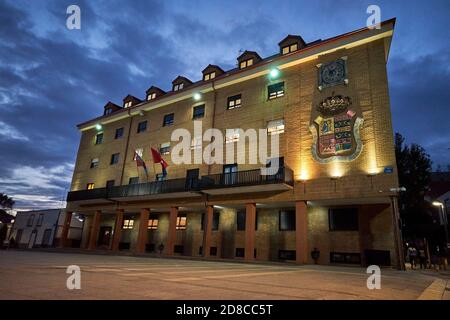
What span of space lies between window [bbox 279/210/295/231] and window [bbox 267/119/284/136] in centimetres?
556

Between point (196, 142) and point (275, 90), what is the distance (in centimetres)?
751

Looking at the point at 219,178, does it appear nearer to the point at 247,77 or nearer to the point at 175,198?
the point at 175,198

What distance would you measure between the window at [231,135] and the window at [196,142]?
2468mm

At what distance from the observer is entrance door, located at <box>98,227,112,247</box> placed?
94.8 ft

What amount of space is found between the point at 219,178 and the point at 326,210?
7362 millimetres

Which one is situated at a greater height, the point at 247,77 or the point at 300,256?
the point at 247,77

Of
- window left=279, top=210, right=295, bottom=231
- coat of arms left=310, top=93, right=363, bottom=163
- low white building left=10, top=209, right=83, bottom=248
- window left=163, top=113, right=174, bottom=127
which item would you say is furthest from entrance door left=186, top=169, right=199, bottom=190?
low white building left=10, top=209, right=83, bottom=248

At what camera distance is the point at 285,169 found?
16.8 m

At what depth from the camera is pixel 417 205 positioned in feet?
91.1

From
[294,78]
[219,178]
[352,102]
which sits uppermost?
[294,78]

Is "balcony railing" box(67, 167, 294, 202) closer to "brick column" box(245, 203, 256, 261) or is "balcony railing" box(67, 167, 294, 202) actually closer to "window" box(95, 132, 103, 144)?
"brick column" box(245, 203, 256, 261)

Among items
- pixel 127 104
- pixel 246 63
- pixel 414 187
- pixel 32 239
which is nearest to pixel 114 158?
pixel 127 104
